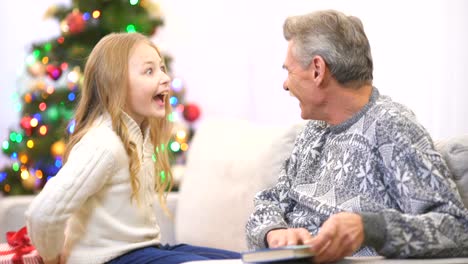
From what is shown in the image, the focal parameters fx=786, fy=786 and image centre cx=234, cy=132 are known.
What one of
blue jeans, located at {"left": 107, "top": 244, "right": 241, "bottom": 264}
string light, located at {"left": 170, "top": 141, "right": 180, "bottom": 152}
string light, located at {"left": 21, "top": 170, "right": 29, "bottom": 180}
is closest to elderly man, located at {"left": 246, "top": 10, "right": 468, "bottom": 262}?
blue jeans, located at {"left": 107, "top": 244, "right": 241, "bottom": 264}

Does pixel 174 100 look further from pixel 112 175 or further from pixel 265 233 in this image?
pixel 265 233

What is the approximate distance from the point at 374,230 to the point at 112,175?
0.84 meters

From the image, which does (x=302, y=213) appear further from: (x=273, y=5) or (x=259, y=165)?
(x=273, y=5)

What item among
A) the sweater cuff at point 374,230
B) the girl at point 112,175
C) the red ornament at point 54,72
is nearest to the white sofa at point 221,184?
the girl at point 112,175

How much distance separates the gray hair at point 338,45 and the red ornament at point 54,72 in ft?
7.26

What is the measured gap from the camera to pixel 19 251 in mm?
2230

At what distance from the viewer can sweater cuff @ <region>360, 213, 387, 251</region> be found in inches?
60.6

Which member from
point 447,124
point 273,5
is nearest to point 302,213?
point 447,124

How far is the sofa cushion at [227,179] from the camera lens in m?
2.49

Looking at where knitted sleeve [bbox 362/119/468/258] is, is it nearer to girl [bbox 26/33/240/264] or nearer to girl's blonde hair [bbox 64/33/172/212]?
girl [bbox 26/33/240/264]

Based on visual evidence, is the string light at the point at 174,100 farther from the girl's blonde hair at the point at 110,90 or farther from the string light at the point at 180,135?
the girl's blonde hair at the point at 110,90

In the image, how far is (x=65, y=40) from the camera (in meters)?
3.95

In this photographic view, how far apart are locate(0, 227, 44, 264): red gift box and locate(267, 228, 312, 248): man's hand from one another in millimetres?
784

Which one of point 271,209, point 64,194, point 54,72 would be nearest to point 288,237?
point 271,209
